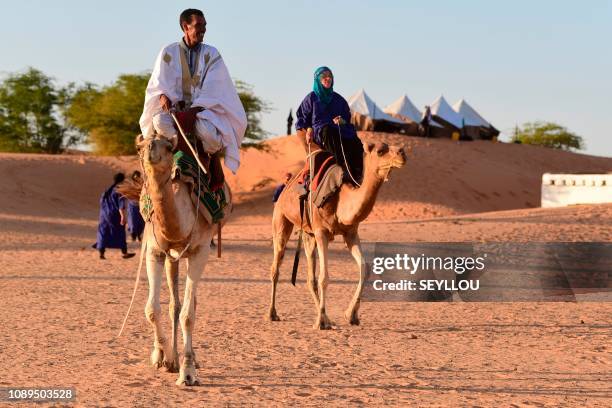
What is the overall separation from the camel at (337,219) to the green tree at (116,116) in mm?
36922

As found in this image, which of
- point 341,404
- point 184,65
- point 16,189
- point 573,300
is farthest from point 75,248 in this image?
point 16,189

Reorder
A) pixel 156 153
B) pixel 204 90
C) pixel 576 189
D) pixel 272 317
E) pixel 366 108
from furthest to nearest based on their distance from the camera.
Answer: pixel 366 108, pixel 576 189, pixel 272 317, pixel 204 90, pixel 156 153

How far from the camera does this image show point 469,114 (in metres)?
61.5

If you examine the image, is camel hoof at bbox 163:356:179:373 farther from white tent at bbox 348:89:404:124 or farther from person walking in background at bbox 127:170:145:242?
white tent at bbox 348:89:404:124

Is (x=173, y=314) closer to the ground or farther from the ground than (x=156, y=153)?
closer to the ground

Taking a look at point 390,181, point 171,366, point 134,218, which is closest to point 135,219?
point 134,218

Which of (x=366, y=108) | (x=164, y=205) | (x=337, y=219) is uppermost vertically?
(x=366, y=108)

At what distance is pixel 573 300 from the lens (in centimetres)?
1284

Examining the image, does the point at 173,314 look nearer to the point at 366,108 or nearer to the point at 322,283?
the point at 322,283

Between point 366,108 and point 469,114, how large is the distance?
9.79 m

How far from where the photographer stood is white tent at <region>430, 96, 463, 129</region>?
5829 cm

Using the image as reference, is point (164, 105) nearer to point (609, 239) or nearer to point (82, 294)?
point (82, 294)

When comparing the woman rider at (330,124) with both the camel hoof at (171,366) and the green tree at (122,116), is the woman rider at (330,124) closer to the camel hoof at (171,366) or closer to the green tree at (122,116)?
the camel hoof at (171,366)

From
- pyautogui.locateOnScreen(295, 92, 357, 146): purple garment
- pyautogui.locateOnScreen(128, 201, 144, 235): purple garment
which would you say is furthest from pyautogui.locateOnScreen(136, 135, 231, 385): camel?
pyautogui.locateOnScreen(128, 201, 144, 235): purple garment
